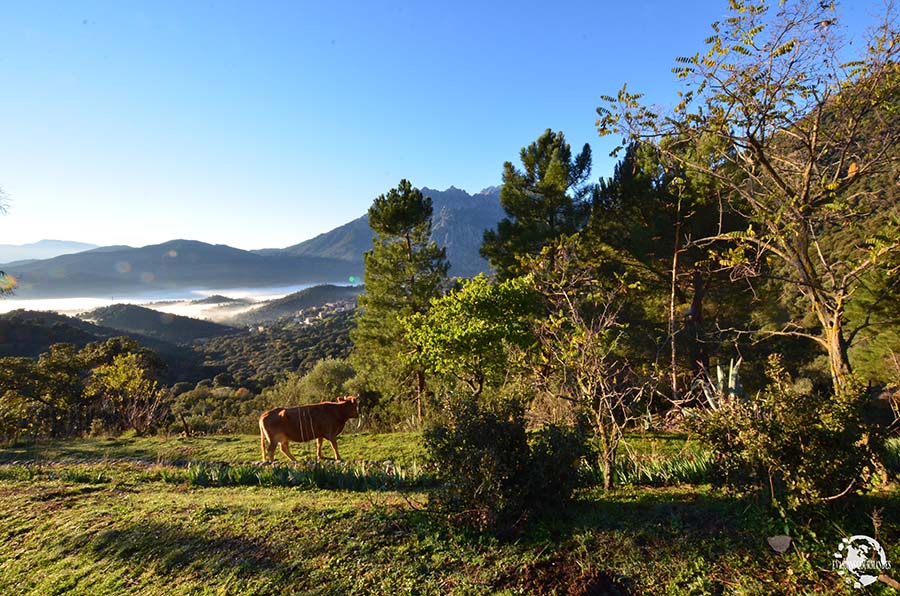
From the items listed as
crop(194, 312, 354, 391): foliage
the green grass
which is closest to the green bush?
the green grass

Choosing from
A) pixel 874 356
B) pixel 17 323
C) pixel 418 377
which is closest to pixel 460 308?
pixel 418 377

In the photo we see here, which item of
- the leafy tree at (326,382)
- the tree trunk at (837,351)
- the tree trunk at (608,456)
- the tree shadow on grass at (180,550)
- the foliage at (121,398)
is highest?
the tree trunk at (837,351)

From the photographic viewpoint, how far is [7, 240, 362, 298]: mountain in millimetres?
83812

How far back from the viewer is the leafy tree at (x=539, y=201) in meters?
18.4

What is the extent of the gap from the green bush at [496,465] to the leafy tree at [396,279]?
1497cm

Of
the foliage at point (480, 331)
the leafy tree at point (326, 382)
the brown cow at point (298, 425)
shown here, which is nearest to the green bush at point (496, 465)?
the brown cow at point (298, 425)

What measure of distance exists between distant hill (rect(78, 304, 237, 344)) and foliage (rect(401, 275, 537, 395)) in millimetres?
77159

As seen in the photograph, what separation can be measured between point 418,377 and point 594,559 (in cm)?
1560

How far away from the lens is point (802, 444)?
10.9 ft

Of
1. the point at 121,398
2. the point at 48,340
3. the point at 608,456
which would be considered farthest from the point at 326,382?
the point at 48,340

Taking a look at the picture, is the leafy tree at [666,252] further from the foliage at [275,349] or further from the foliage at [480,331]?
A: the foliage at [275,349]

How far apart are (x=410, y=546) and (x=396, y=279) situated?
53.7 ft

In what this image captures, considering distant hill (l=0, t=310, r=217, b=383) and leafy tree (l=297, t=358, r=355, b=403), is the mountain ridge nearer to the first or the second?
distant hill (l=0, t=310, r=217, b=383)

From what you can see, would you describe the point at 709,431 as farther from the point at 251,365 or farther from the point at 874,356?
the point at 251,365
